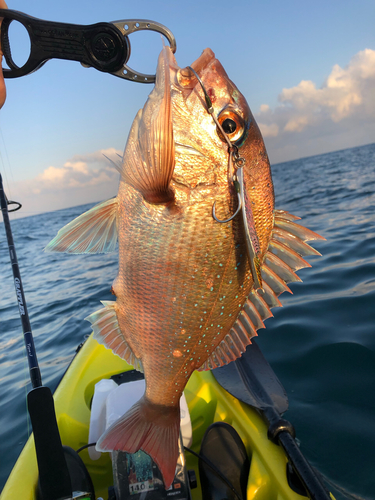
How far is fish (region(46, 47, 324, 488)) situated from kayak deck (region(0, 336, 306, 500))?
0.88 metres

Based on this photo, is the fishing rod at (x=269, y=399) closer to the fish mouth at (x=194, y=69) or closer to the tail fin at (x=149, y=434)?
the tail fin at (x=149, y=434)

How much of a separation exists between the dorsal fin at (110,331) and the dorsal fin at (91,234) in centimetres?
29

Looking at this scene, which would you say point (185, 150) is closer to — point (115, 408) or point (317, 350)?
point (115, 408)

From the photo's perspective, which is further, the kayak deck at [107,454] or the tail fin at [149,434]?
the kayak deck at [107,454]

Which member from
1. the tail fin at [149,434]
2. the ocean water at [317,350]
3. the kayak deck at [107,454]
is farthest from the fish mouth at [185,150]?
the ocean water at [317,350]

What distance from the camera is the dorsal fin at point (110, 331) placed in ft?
5.22

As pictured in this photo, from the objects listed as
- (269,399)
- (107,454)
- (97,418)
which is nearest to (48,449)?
(97,418)

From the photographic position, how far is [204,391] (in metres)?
2.89

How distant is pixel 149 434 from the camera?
150 centimetres

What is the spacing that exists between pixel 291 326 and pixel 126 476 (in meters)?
3.17

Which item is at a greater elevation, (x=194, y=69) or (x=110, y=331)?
(x=194, y=69)

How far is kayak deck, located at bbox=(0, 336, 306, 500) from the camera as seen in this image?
1923 millimetres

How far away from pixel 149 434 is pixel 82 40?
1833 mm

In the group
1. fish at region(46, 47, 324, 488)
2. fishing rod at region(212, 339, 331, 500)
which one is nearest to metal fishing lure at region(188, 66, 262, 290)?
fish at region(46, 47, 324, 488)
